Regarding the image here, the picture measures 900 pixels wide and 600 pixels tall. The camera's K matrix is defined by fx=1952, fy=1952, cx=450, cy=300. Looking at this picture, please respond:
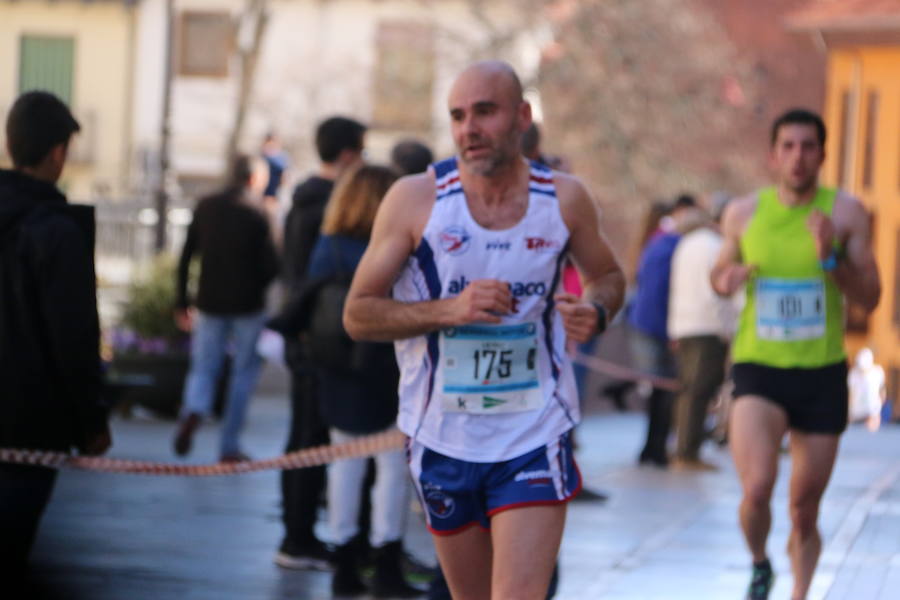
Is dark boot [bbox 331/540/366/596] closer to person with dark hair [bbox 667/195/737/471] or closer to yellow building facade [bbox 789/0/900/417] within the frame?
person with dark hair [bbox 667/195/737/471]

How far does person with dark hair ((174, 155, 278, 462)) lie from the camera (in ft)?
40.0

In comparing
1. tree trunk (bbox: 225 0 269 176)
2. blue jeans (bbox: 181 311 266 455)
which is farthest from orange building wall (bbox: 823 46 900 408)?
blue jeans (bbox: 181 311 266 455)

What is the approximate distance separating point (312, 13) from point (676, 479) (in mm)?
32563

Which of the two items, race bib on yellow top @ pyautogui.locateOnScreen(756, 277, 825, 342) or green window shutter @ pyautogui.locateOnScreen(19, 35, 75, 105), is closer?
race bib on yellow top @ pyautogui.locateOnScreen(756, 277, 825, 342)

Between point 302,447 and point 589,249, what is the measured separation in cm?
357

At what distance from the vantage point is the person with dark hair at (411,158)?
8.98 meters

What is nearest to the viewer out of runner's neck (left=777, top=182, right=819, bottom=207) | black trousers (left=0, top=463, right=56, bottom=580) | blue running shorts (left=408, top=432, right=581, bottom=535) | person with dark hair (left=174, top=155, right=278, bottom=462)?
blue running shorts (left=408, top=432, right=581, bottom=535)

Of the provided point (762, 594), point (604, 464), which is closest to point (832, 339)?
point (762, 594)

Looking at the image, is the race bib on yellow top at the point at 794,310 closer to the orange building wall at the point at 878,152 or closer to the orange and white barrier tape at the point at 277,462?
the orange and white barrier tape at the point at 277,462

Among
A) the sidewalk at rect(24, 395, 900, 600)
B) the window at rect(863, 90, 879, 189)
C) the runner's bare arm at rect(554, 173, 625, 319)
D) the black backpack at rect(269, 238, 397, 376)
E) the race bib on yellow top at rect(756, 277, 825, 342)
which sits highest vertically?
the window at rect(863, 90, 879, 189)

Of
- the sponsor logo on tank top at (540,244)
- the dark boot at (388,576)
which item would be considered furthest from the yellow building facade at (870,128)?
the sponsor logo on tank top at (540,244)

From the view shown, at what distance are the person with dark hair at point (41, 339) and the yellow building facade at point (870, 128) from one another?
28.7 metres

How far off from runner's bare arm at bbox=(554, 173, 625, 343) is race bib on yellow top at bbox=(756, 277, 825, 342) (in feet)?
6.98

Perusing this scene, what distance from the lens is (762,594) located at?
25.1 ft
